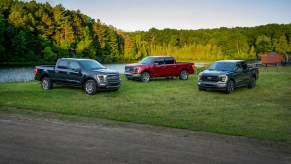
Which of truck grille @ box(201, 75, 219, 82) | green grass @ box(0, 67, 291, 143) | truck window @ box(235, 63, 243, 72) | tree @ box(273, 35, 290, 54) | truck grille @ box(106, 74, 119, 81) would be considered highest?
tree @ box(273, 35, 290, 54)

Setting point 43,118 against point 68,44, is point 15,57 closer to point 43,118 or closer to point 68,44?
point 68,44

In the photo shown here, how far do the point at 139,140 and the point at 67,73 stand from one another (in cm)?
1146

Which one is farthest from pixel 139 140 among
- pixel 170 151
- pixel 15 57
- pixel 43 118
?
pixel 15 57

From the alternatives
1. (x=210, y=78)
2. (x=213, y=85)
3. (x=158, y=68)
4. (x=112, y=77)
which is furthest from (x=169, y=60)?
(x=112, y=77)

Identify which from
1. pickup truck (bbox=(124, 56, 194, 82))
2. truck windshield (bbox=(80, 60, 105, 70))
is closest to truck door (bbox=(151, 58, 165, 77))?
pickup truck (bbox=(124, 56, 194, 82))

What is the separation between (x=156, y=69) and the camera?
2484cm

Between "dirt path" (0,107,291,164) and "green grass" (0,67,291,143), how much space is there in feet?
3.62

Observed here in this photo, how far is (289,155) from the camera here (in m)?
7.23

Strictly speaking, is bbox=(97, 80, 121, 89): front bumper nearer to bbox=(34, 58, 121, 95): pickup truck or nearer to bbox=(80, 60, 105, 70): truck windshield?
bbox=(34, 58, 121, 95): pickup truck

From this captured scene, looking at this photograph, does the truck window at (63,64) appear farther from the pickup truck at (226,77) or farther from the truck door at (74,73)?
the pickup truck at (226,77)

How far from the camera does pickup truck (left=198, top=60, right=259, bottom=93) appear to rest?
18.6 m

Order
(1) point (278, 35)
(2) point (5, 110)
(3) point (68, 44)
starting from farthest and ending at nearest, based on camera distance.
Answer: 1. (1) point (278, 35)
2. (3) point (68, 44)
3. (2) point (5, 110)

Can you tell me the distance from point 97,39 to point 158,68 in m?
95.0

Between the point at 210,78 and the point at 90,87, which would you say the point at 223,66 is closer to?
the point at 210,78
